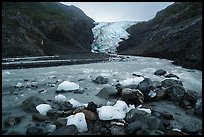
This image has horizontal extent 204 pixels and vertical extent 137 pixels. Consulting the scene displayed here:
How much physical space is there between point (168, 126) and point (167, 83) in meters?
5.34

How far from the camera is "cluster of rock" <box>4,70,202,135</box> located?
8.10m

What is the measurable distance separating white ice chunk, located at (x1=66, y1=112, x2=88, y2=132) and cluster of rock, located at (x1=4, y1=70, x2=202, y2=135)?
0.05 meters

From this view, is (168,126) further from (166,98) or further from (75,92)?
(75,92)

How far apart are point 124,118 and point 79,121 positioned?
167 cm

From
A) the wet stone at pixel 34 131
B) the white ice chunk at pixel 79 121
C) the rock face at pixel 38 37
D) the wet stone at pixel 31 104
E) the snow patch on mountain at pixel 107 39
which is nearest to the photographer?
the wet stone at pixel 34 131

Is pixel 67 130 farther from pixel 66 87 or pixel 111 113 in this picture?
pixel 66 87

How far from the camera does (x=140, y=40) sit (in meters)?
55.8

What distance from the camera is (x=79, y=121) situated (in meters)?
8.54

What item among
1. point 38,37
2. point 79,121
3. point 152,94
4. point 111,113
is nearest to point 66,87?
point 152,94

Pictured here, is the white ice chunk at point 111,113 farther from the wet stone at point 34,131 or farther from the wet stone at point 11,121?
the wet stone at point 11,121

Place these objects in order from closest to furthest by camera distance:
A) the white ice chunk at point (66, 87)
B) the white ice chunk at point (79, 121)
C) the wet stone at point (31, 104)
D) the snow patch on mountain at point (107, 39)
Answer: the white ice chunk at point (79, 121) < the wet stone at point (31, 104) < the white ice chunk at point (66, 87) < the snow patch on mountain at point (107, 39)

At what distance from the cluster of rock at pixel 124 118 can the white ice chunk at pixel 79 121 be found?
5 cm

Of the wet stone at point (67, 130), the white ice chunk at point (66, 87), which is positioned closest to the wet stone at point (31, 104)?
the wet stone at point (67, 130)

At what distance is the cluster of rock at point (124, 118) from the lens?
26.6 feet
